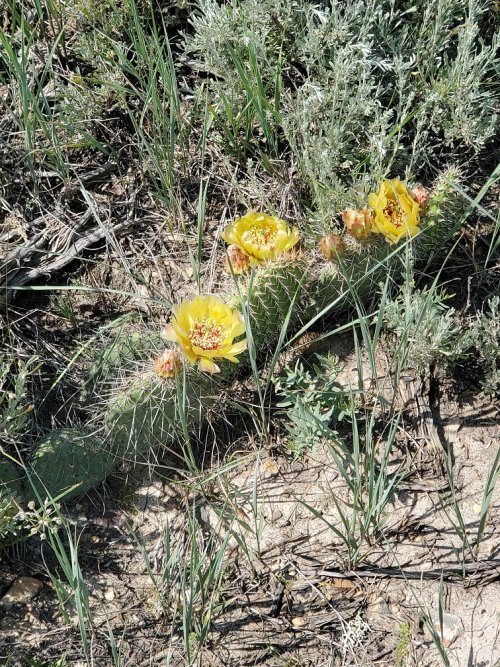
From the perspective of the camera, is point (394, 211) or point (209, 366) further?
point (394, 211)

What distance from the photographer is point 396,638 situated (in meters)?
2.29

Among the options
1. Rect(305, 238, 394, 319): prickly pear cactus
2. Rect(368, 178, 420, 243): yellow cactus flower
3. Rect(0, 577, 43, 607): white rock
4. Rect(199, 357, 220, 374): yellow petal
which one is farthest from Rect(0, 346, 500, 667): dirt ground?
Rect(368, 178, 420, 243): yellow cactus flower

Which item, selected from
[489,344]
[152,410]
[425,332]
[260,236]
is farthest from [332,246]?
[152,410]

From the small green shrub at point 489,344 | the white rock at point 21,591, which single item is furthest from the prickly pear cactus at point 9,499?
the small green shrub at point 489,344

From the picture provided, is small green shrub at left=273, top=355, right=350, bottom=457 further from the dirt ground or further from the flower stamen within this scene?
the flower stamen

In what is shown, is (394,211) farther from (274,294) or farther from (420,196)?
(274,294)

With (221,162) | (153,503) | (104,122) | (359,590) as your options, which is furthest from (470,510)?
(104,122)

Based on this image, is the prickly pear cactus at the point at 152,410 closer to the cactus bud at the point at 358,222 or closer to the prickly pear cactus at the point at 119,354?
the prickly pear cactus at the point at 119,354

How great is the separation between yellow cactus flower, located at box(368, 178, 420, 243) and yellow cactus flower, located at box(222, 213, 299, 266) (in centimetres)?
27

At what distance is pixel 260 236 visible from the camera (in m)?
2.58

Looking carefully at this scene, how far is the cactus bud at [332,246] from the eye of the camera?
8.29 feet

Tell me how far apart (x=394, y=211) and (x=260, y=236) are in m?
0.44

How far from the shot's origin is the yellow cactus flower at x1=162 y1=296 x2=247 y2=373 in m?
2.35

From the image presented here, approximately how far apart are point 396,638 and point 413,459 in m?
0.57
